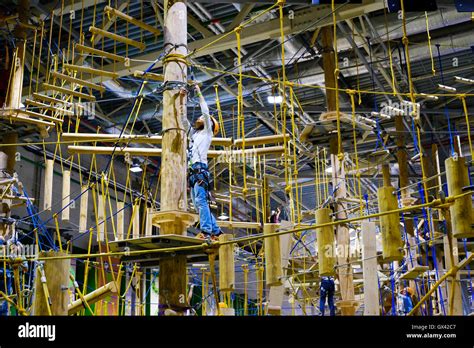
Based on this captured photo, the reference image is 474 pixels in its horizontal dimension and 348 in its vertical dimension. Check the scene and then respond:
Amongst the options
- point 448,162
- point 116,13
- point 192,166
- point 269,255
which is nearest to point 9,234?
point 116,13

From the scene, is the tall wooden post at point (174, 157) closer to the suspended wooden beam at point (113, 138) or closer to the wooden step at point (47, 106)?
the suspended wooden beam at point (113, 138)

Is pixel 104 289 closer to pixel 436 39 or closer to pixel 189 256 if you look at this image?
pixel 189 256

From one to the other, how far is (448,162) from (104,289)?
13.4 ft

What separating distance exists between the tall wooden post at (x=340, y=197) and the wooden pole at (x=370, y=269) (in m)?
2.39

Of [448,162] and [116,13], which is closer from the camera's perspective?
[448,162]

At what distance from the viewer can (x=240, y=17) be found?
1201 cm

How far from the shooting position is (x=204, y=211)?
24.2 ft

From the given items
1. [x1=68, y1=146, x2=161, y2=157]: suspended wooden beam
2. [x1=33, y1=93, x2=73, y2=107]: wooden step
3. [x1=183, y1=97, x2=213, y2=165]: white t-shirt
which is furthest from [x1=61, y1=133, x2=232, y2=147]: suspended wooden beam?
[x1=33, y1=93, x2=73, y2=107]: wooden step

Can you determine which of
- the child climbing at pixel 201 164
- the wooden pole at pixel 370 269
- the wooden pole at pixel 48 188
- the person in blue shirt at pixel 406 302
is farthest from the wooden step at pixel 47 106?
the person in blue shirt at pixel 406 302

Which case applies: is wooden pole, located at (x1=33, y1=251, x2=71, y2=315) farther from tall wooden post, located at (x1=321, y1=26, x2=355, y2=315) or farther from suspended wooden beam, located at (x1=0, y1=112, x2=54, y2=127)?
suspended wooden beam, located at (x1=0, y1=112, x2=54, y2=127)

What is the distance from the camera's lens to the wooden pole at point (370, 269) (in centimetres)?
754

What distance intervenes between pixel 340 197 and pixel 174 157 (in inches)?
201

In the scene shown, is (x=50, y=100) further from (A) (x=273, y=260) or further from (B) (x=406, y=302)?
(B) (x=406, y=302)

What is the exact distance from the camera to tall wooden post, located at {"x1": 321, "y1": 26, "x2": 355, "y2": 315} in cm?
1087
